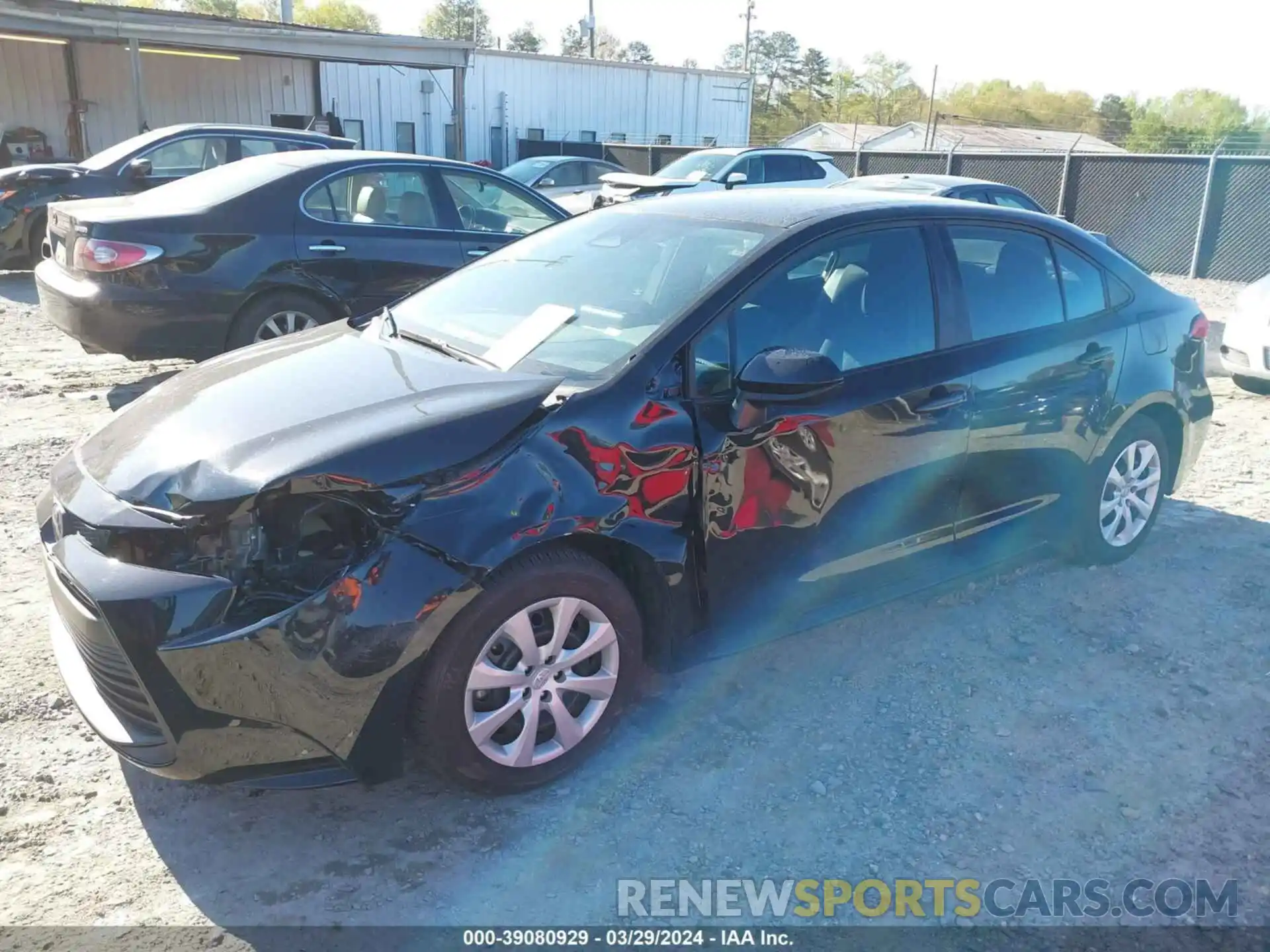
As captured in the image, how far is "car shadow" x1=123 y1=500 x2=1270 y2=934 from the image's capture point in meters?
2.57

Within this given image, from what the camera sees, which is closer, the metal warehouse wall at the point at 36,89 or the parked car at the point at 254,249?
the parked car at the point at 254,249

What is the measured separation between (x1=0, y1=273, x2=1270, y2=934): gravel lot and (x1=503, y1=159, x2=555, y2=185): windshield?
13398mm

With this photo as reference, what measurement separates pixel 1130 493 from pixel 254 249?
17.1 ft

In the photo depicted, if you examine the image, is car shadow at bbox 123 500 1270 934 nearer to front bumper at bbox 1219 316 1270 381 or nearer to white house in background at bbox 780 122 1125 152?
front bumper at bbox 1219 316 1270 381

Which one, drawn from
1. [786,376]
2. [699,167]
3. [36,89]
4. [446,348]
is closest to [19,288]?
[699,167]

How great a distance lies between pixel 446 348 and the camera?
134 inches

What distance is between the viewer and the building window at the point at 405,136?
1040 inches

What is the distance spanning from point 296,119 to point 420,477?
76.9 ft

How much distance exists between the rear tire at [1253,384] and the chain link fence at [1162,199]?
22.9ft

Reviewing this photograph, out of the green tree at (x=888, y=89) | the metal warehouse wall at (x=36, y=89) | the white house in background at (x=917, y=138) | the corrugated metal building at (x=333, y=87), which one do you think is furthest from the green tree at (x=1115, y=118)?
the metal warehouse wall at (x=36, y=89)

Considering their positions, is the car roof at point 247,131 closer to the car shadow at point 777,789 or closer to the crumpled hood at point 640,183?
the crumpled hood at point 640,183

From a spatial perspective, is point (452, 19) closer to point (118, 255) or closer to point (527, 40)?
point (527, 40)

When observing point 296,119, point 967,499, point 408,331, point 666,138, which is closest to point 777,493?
point 967,499

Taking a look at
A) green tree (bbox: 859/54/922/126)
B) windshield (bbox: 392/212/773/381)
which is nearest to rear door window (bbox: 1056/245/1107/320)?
windshield (bbox: 392/212/773/381)
